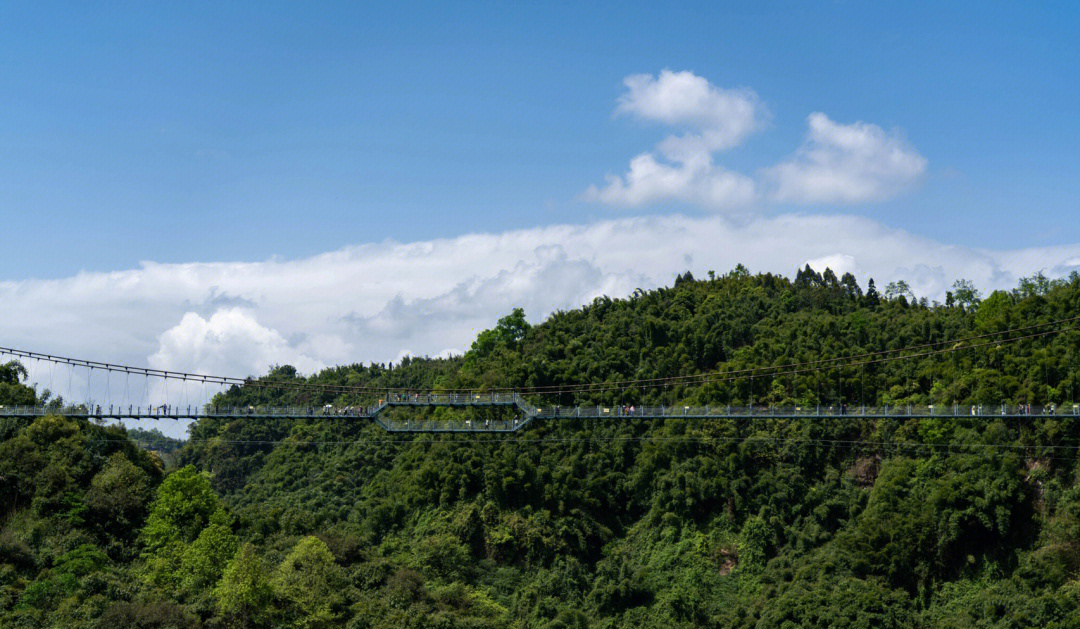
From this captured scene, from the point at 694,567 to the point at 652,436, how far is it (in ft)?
23.6

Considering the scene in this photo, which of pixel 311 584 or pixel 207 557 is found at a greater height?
pixel 207 557

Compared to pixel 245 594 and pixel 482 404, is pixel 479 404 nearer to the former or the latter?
pixel 482 404

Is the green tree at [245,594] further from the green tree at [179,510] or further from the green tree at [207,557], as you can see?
the green tree at [179,510]

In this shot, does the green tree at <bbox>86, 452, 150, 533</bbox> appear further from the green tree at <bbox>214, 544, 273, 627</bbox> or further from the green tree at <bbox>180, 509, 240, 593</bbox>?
the green tree at <bbox>214, 544, 273, 627</bbox>

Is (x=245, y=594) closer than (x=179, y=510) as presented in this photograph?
Yes

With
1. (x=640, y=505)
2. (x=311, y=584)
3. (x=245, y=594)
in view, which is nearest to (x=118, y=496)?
(x=245, y=594)

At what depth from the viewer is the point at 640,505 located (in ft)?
165

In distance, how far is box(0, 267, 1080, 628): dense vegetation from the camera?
38.4 metres

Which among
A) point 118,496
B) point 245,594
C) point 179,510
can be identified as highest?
point 118,496

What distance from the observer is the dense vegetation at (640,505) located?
126 feet

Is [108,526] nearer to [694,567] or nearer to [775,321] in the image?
[694,567]

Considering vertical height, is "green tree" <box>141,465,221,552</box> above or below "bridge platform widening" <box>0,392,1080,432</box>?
below

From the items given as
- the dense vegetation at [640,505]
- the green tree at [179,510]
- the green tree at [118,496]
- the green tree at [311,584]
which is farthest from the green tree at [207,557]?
the green tree at [118,496]

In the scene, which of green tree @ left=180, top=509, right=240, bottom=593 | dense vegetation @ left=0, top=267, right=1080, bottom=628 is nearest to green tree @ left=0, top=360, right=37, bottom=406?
dense vegetation @ left=0, top=267, right=1080, bottom=628
